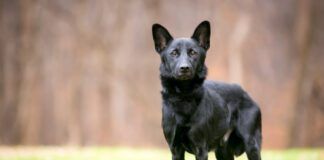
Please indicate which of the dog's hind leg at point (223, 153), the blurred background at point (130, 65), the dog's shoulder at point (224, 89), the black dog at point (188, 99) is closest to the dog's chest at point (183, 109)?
the black dog at point (188, 99)

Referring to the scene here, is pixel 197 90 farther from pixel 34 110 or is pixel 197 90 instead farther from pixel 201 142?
pixel 34 110

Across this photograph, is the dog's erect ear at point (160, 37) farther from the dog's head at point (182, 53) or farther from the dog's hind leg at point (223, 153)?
the dog's hind leg at point (223, 153)

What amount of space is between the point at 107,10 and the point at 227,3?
284 centimetres

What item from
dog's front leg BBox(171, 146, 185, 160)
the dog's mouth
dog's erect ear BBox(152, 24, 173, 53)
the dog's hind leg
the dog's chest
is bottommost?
the dog's hind leg

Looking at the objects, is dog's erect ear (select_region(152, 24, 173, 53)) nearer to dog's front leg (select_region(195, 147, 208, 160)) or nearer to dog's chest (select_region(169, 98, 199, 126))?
dog's chest (select_region(169, 98, 199, 126))

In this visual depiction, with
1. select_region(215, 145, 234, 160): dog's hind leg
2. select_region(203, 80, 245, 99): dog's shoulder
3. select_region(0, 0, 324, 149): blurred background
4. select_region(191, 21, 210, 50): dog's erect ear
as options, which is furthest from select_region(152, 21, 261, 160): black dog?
select_region(0, 0, 324, 149): blurred background

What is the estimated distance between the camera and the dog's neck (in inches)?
341

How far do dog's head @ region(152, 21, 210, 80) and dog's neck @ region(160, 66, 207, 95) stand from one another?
45mm

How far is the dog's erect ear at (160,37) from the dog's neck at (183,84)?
38 centimetres

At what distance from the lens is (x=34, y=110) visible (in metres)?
19.6

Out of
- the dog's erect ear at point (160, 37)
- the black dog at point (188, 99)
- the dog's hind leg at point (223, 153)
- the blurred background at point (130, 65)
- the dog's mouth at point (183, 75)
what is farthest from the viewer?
the blurred background at point (130, 65)

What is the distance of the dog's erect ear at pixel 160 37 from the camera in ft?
29.0

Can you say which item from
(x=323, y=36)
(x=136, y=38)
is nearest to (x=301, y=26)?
(x=323, y=36)

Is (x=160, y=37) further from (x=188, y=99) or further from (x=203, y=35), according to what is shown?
(x=188, y=99)
